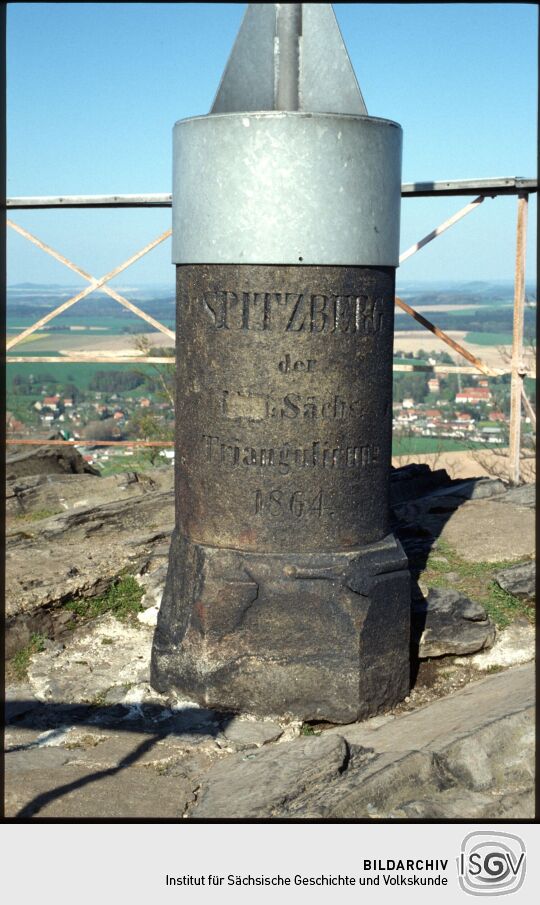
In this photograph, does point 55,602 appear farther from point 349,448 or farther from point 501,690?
point 501,690

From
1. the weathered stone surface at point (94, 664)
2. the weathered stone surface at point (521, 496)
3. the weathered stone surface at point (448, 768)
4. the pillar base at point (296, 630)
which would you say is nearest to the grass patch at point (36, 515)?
the weathered stone surface at point (94, 664)

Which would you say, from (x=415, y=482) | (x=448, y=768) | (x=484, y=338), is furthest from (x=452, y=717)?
(x=484, y=338)

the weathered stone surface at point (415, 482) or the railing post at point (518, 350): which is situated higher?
the railing post at point (518, 350)

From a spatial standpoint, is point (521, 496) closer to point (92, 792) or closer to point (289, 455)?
A: point (289, 455)

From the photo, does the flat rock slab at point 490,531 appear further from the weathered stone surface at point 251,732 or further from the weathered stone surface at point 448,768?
the weathered stone surface at point 251,732

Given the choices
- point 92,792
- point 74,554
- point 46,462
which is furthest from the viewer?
point 46,462

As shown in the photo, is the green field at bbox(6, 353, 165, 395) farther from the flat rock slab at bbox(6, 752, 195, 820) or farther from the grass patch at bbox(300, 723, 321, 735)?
the flat rock slab at bbox(6, 752, 195, 820)
